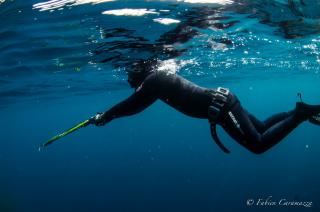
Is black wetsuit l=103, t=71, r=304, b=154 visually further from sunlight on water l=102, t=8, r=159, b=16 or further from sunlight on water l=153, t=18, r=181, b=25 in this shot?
sunlight on water l=153, t=18, r=181, b=25

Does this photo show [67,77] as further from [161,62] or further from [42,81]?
[161,62]

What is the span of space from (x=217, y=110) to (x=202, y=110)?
420 mm

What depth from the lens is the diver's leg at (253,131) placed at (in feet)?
18.8

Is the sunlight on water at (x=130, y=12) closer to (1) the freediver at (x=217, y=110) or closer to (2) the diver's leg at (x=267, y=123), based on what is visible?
(1) the freediver at (x=217, y=110)

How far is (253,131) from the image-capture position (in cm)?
577

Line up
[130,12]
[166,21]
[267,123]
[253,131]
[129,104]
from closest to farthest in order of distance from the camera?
[253,131], [129,104], [267,123], [130,12], [166,21]

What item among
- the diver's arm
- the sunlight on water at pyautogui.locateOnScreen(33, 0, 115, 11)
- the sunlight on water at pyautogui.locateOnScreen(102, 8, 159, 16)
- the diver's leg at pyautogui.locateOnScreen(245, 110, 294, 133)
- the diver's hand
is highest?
the sunlight on water at pyautogui.locateOnScreen(33, 0, 115, 11)

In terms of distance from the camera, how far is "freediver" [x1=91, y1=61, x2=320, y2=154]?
5746 millimetres

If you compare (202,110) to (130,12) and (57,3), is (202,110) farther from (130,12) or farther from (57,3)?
(57,3)

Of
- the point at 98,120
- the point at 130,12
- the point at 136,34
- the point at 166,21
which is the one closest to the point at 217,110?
the point at 98,120

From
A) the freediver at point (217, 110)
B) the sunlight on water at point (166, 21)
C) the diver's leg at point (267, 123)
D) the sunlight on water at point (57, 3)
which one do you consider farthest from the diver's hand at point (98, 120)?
the sunlight on water at point (166, 21)

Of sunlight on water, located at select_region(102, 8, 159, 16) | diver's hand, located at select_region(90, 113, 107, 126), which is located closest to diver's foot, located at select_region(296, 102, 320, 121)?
diver's hand, located at select_region(90, 113, 107, 126)

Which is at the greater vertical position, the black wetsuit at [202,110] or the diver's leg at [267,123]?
the black wetsuit at [202,110]

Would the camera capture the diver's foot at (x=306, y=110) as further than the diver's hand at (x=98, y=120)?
No
